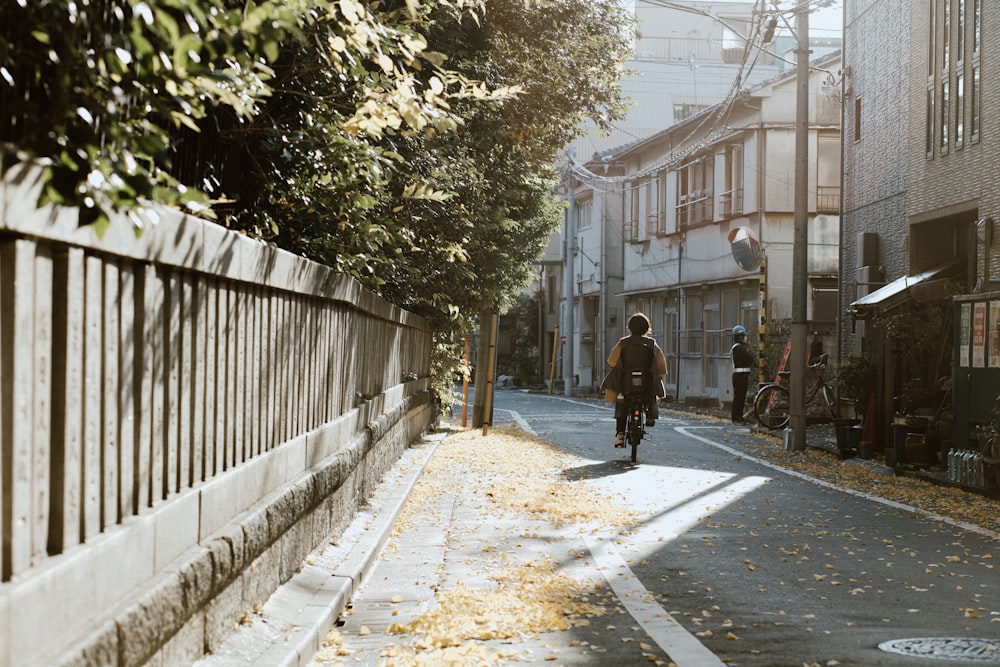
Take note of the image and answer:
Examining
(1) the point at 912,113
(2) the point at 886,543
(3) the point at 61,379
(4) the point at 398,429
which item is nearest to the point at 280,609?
(3) the point at 61,379

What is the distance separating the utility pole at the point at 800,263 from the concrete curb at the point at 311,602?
1082cm

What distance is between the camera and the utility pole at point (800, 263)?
2036 centimetres

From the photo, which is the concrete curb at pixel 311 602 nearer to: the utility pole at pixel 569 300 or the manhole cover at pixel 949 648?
the manhole cover at pixel 949 648

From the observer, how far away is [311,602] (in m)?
6.89

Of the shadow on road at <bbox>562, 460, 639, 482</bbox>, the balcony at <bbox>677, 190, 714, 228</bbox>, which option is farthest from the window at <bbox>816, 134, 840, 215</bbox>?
the shadow on road at <bbox>562, 460, 639, 482</bbox>

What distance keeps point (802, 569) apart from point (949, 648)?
Result: 95.1 inches

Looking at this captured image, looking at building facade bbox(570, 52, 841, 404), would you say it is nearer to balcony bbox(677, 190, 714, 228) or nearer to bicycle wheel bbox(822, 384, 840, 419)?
balcony bbox(677, 190, 714, 228)

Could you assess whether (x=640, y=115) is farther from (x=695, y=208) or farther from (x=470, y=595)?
(x=470, y=595)

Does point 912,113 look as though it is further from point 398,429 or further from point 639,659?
point 639,659

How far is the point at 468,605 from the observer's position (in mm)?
7301

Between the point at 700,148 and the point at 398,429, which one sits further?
the point at 700,148

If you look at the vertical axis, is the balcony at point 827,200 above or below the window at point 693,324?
above

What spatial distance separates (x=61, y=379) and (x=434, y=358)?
63.8ft

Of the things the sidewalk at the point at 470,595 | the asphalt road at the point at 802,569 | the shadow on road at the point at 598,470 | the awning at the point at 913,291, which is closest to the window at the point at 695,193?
the awning at the point at 913,291
